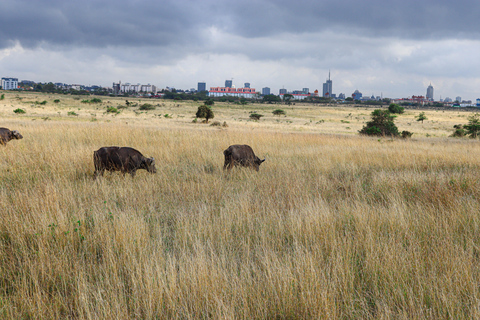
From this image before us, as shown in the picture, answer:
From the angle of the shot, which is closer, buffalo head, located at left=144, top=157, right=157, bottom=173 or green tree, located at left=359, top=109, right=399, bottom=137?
buffalo head, located at left=144, top=157, right=157, bottom=173

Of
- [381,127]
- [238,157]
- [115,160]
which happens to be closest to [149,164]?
[115,160]

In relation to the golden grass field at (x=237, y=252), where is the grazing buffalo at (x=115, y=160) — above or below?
above

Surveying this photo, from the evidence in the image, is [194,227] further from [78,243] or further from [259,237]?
[78,243]

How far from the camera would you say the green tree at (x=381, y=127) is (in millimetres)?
25094

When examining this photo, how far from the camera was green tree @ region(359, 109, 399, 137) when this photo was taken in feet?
82.3

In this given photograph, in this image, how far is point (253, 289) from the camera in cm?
290

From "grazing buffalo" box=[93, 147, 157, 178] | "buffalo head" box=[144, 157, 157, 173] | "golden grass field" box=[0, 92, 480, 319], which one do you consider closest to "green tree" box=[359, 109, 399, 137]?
"golden grass field" box=[0, 92, 480, 319]

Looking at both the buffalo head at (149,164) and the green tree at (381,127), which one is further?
the green tree at (381,127)

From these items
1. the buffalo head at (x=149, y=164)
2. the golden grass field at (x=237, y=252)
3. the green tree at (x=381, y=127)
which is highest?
the green tree at (x=381, y=127)

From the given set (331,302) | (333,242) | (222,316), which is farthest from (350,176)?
(222,316)

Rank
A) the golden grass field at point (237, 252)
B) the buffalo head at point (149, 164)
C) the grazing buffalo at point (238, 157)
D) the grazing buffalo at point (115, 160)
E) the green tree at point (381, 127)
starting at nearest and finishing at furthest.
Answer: the golden grass field at point (237, 252) < the grazing buffalo at point (115, 160) < the buffalo head at point (149, 164) < the grazing buffalo at point (238, 157) < the green tree at point (381, 127)

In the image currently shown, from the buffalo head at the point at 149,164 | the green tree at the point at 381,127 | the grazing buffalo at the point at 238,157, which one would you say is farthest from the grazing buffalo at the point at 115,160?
the green tree at the point at 381,127

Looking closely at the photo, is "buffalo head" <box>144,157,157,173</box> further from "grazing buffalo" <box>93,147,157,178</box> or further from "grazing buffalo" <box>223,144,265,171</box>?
"grazing buffalo" <box>223,144,265,171</box>

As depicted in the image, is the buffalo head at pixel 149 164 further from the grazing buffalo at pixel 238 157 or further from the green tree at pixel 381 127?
the green tree at pixel 381 127
